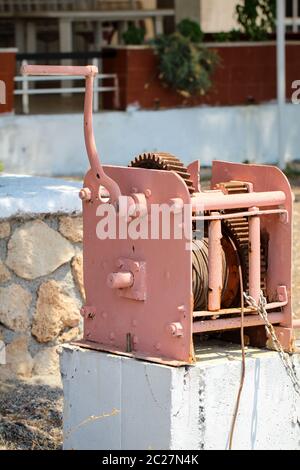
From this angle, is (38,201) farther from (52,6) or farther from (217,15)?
(217,15)

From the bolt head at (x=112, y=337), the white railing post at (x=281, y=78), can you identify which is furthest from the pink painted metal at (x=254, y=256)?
the white railing post at (x=281, y=78)

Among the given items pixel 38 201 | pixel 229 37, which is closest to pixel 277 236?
pixel 38 201

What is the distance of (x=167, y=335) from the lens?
4.49 meters

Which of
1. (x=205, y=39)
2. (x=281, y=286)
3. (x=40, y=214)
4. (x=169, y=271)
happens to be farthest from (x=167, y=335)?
(x=205, y=39)

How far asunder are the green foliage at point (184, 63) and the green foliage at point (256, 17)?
156 centimetres

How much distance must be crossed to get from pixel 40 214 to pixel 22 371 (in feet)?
2.65

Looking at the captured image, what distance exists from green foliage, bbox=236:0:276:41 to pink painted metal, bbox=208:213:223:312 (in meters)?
12.7

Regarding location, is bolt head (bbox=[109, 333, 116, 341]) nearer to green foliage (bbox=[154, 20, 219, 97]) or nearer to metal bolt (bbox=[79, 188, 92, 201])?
metal bolt (bbox=[79, 188, 92, 201])

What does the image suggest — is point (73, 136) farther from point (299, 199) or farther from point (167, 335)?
Result: point (167, 335)

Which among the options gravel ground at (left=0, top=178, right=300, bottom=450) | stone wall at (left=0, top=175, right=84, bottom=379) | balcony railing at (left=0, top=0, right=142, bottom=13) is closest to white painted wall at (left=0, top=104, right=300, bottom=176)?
balcony railing at (left=0, top=0, right=142, bottom=13)

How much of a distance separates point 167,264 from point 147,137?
1106 centimetres

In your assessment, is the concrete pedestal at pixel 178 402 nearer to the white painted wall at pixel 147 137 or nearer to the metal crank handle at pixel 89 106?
the metal crank handle at pixel 89 106

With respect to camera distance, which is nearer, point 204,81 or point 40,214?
point 40,214

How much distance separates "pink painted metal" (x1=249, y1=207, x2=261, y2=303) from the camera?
15.2 feet
